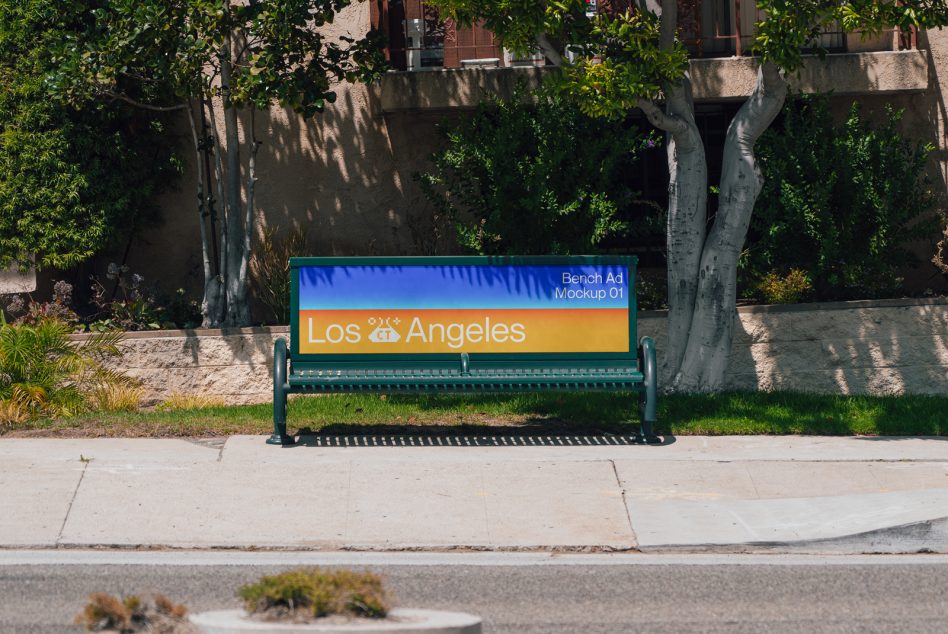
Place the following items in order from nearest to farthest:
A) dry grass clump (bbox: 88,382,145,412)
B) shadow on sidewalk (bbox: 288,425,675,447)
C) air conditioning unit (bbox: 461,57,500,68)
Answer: shadow on sidewalk (bbox: 288,425,675,447) → dry grass clump (bbox: 88,382,145,412) → air conditioning unit (bbox: 461,57,500,68)

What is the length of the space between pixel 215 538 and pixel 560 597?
2.60 meters

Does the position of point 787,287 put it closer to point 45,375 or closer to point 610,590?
point 610,590

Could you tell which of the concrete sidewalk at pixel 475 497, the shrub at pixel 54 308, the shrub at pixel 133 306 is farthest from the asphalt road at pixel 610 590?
the shrub at pixel 133 306

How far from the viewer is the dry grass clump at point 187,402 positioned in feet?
43.3

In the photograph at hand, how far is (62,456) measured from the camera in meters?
10.2

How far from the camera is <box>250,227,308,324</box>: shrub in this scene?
14859 mm

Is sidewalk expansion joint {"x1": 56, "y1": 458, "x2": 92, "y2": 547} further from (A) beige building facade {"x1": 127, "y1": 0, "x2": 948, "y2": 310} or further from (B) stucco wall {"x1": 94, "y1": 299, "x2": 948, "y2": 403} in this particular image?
(A) beige building facade {"x1": 127, "y1": 0, "x2": 948, "y2": 310}

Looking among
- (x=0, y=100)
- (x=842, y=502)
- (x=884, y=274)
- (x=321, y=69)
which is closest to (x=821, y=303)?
(x=884, y=274)

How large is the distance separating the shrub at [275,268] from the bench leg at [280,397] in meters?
3.71

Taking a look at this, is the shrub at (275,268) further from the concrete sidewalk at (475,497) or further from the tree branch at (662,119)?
the tree branch at (662,119)

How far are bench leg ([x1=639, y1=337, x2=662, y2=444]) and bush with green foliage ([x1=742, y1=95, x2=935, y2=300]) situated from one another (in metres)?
3.75

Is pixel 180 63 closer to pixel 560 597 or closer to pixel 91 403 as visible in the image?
pixel 91 403

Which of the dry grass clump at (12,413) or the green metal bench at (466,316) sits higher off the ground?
the green metal bench at (466,316)

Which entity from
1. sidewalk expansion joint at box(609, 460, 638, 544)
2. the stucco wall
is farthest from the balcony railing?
sidewalk expansion joint at box(609, 460, 638, 544)
